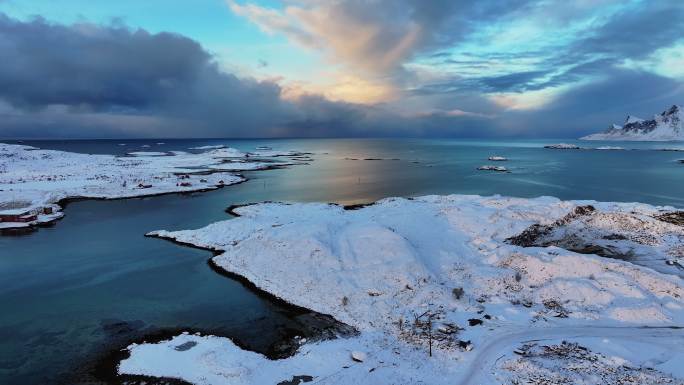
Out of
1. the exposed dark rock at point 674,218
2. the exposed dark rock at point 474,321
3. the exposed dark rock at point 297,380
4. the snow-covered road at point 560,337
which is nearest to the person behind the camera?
the exposed dark rock at point 297,380

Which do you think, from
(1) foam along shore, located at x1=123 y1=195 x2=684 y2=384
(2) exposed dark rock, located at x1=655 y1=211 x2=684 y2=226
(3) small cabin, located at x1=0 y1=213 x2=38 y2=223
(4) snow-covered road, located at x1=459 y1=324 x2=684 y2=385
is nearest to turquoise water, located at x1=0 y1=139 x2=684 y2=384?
(1) foam along shore, located at x1=123 y1=195 x2=684 y2=384

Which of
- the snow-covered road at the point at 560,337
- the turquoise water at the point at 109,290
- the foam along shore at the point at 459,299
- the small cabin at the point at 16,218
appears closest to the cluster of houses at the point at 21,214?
the small cabin at the point at 16,218

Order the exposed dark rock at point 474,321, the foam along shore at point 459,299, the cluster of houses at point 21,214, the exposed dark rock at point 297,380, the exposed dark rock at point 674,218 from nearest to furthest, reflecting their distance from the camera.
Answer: the exposed dark rock at point 297,380
the foam along shore at point 459,299
the exposed dark rock at point 474,321
the exposed dark rock at point 674,218
the cluster of houses at point 21,214

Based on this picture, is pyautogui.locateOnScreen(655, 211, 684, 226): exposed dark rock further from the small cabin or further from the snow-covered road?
the small cabin

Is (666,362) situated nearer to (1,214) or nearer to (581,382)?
(581,382)

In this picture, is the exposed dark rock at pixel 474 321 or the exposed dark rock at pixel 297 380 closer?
the exposed dark rock at pixel 297 380

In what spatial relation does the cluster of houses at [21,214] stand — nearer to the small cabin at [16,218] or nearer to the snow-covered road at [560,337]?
the small cabin at [16,218]

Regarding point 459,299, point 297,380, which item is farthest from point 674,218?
point 297,380

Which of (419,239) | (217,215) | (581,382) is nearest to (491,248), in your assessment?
(419,239)
